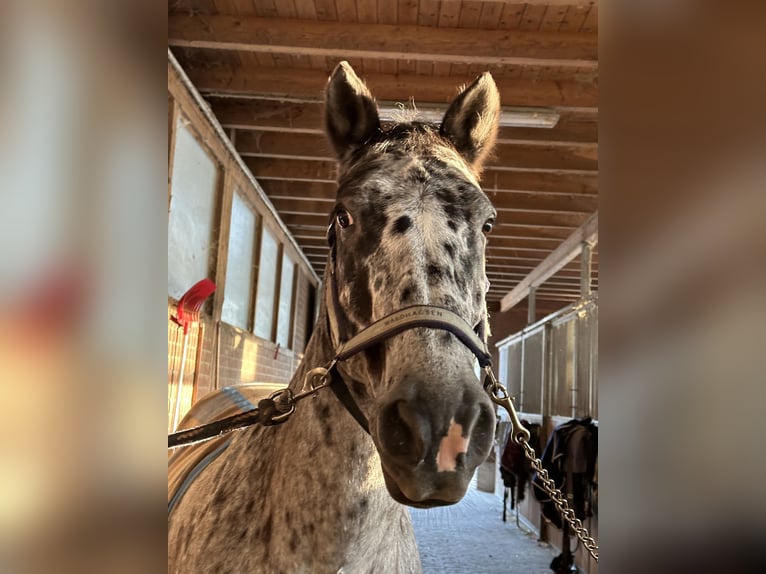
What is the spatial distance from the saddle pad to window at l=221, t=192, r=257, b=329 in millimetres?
2776

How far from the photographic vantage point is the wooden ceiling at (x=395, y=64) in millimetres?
3746

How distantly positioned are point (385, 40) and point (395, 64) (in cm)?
56

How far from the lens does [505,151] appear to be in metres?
5.70

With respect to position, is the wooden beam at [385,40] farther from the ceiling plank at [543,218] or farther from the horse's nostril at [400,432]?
the ceiling plank at [543,218]

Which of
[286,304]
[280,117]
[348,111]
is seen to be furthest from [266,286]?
[348,111]

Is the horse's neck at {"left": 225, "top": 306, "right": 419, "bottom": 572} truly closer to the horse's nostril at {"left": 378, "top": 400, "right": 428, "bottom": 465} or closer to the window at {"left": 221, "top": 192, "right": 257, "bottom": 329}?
the horse's nostril at {"left": 378, "top": 400, "right": 428, "bottom": 465}

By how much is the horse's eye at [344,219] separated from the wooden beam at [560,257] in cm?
436

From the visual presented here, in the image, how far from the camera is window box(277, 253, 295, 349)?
8.55m

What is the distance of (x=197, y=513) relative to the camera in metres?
1.36

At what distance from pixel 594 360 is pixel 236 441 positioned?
14.4 ft

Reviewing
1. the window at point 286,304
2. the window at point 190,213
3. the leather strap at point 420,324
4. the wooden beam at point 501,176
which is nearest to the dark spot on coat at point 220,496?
the leather strap at point 420,324
